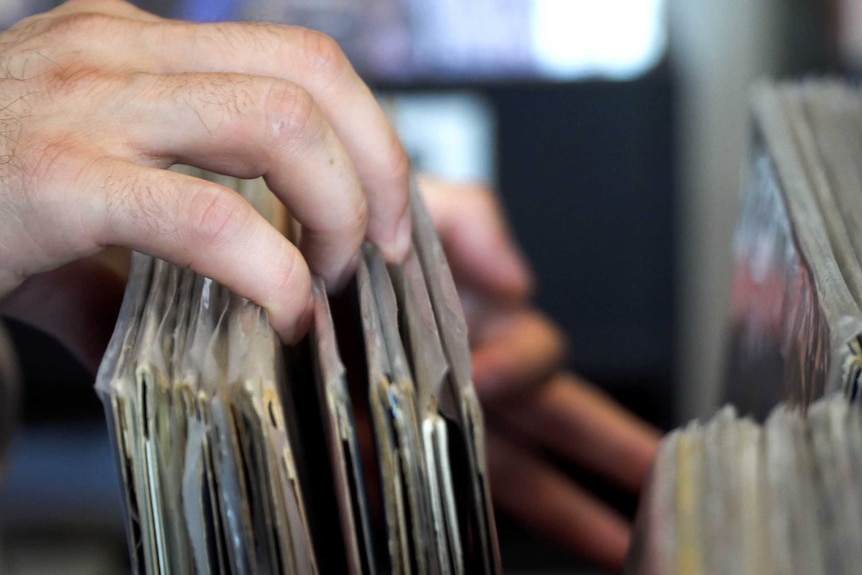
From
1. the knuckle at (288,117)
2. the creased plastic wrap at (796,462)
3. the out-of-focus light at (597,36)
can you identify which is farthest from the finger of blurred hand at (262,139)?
the out-of-focus light at (597,36)

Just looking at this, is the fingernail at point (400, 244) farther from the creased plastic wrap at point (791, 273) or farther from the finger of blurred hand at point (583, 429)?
the finger of blurred hand at point (583, 429)

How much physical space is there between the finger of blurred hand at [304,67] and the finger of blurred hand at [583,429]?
46cm

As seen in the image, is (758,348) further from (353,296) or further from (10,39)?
(10,39)

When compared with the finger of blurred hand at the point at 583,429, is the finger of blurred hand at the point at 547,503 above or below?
below

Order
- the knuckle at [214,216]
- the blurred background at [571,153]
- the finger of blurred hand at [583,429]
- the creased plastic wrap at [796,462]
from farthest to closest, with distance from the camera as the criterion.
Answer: the blurred background at [571,153]
the finger of blurred hand at [583,429]
the knuckle at [214,216]
the creased plastic wrap at [796,462]

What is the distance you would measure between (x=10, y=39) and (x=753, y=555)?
18.5 inches

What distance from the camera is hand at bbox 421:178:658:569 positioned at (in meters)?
0.85

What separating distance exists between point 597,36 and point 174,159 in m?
1.89

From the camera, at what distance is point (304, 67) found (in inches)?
17.5

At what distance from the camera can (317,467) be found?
443mm

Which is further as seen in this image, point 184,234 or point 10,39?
point 10,39

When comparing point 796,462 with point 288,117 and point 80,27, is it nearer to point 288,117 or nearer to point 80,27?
point 288,117

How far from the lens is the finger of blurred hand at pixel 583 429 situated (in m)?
0.84

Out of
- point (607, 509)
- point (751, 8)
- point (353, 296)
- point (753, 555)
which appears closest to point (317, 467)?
point (353, 296)
